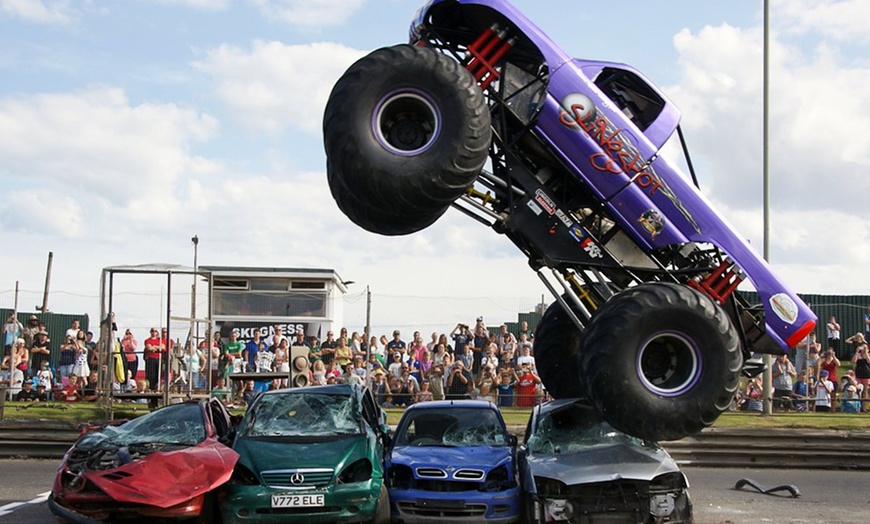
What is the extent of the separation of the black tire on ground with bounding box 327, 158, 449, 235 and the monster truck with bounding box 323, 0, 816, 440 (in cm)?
2

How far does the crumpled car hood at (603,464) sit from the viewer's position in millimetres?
9070

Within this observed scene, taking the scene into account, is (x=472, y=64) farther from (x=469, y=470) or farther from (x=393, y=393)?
(x=393, y=393)

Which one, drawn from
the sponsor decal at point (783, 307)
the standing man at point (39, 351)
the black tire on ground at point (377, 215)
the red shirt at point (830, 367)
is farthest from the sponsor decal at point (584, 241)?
the standing man at point (39, 351)

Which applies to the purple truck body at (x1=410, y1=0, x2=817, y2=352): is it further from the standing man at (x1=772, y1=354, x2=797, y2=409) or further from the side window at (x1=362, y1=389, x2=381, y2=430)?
the standing man at (x1=772, y1=354, x2=797, y2=409)

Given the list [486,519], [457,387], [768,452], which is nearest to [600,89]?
[486,519]

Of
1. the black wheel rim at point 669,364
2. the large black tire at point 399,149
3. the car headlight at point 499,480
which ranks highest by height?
the large black tire at point 399,149

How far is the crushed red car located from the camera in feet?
28.7

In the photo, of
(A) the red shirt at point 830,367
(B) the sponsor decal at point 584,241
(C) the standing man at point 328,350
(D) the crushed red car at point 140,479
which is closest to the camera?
(D) the crushed red car at point 140,479

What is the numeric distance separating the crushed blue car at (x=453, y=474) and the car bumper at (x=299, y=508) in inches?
24.0

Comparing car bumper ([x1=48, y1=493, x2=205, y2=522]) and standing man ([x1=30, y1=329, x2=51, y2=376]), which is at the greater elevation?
standing man ([x1=30, y1=329, x2=51, y2=376])

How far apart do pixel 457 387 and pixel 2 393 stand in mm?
8037

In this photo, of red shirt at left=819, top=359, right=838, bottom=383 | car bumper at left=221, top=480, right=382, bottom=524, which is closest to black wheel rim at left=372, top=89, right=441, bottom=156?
car bumper at left=221, top=480, right=382, bottom=524

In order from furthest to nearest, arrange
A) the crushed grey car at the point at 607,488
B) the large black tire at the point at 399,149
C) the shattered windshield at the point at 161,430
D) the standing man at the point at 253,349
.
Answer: the standing man at the point at 253,349 < the shattered windshield at the point at 161,430 < the crushed grey car at the point at 607,488 < the large black tire at the point at 399,149

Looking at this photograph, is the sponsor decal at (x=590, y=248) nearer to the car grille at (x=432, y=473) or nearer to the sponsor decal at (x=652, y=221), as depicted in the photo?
the sponsor decal at (x=652, y=221)
